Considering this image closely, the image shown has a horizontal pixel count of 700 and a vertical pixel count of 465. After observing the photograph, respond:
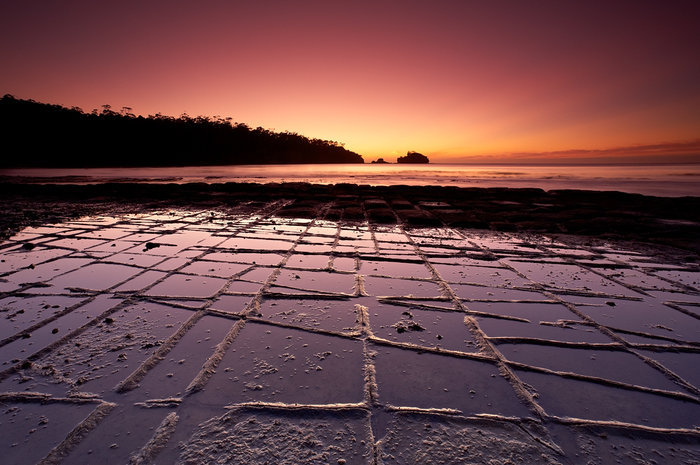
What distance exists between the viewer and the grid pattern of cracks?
1809 millimetres

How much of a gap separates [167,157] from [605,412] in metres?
83.3

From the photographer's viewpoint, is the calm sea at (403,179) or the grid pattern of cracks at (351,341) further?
the calm sea at (403,179)

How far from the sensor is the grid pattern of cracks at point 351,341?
1.81 m

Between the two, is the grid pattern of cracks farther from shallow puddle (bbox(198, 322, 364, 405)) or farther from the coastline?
the coastline

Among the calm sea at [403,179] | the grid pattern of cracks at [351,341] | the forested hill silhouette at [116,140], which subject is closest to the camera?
the grid pattern of cracks at [351,341]

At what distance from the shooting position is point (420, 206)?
10.5 m

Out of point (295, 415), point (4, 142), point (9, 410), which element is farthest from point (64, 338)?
point (4, 142)

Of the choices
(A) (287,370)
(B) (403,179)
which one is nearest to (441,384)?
(A) (287,370)

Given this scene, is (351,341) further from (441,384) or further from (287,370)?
(441,384)

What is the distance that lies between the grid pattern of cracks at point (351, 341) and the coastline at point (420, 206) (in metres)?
2.75

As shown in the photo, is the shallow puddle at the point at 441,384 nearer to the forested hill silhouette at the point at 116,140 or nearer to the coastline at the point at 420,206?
the coastline at the point at 420,206

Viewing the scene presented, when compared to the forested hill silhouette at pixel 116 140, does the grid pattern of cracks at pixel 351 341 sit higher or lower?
lower

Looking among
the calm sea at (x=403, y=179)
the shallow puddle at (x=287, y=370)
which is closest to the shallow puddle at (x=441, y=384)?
the shallow puddle at (x=287, y=370)

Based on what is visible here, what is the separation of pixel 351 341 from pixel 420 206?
845 centimetres
